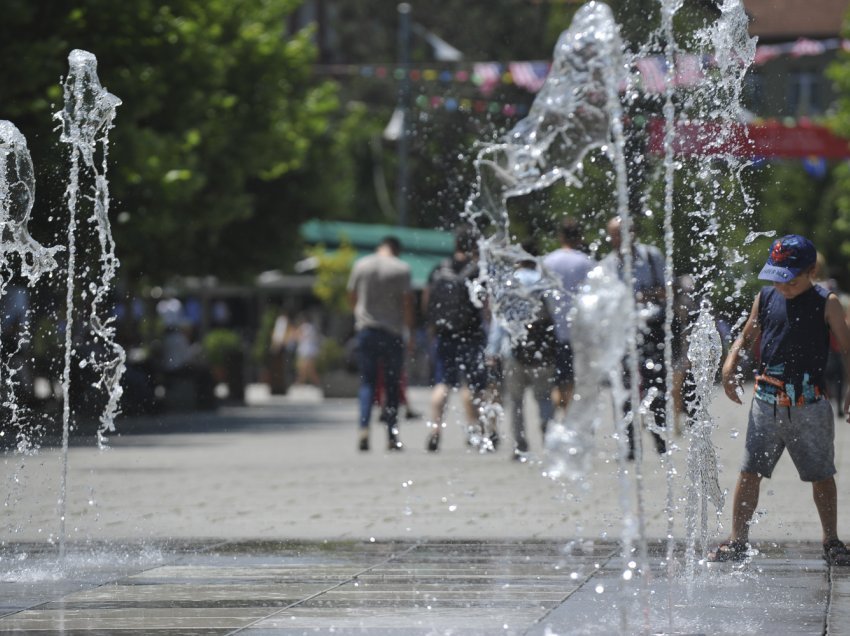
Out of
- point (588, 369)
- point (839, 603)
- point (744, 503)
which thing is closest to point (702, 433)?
point (744, 503)

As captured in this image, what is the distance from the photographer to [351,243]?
41.1 m

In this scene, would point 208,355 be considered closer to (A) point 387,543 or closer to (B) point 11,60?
(B) point 11,60

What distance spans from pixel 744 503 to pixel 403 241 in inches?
1245

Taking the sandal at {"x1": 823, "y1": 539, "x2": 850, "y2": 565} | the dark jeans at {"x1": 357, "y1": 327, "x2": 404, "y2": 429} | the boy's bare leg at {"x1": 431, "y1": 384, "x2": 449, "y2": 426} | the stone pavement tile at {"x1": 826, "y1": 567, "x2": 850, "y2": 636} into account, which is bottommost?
the stone pavement tile at {"x1": 826, "y1": 567, "x2": 850, "y2": 636}

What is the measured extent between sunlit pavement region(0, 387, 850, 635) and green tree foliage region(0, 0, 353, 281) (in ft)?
7.71

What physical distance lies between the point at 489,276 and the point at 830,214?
51600mm

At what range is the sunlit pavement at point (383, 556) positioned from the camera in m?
5.99

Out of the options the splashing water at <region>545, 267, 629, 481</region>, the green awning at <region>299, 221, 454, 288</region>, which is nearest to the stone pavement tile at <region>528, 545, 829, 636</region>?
the splashing water at <region>545, 267, 629, 481</region>

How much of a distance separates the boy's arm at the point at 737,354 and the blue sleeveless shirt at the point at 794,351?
0.22 ft

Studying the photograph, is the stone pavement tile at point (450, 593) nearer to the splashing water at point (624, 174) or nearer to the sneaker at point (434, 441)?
the splashing water at point (624, 174)

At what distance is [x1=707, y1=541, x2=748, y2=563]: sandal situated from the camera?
7305mm

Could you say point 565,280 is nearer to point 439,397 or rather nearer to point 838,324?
point 439,397

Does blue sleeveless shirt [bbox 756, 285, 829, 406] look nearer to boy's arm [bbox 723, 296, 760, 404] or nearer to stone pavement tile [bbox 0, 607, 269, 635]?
boy's arm [bbox 723, 296, 760, 404]

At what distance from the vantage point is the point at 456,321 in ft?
45.5
